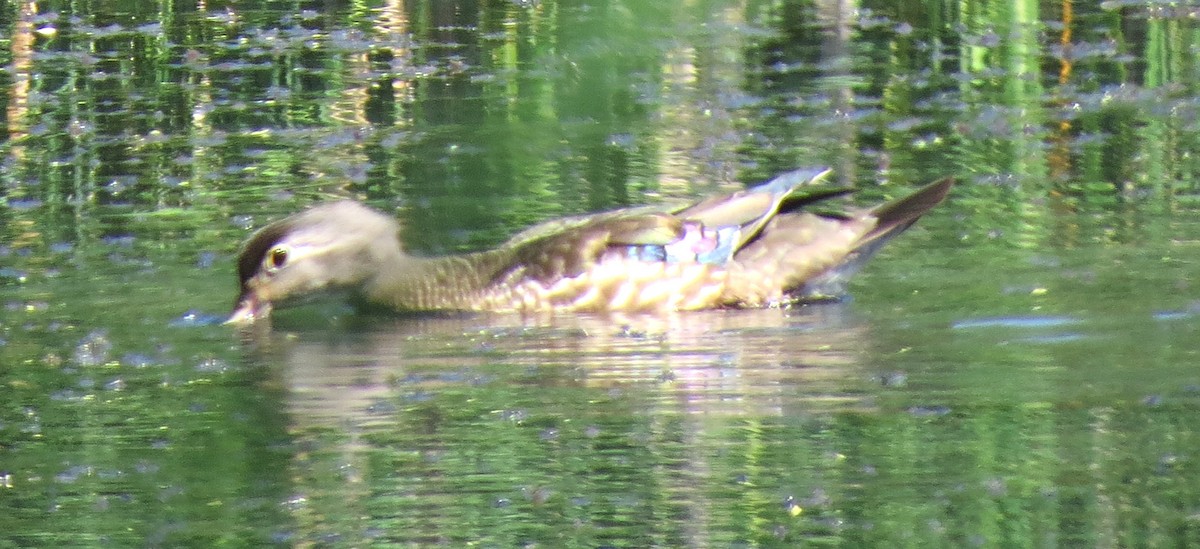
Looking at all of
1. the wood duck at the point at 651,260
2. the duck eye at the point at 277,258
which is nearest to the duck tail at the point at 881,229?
the wood duck at the point at 651,260

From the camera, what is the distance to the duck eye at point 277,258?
31.8 ft

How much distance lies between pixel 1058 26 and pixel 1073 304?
25.1 ft

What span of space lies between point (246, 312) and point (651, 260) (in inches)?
65.8

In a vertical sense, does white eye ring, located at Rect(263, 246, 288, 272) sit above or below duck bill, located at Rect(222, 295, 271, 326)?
above

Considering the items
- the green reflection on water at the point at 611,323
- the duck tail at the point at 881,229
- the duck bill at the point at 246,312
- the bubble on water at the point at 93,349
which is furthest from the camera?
the duck tail at the point at 881,229

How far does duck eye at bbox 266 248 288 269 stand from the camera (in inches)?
382

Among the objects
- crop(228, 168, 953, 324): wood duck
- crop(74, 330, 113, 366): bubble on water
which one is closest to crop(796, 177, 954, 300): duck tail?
crop(228, 168, 953, 324): wood duck

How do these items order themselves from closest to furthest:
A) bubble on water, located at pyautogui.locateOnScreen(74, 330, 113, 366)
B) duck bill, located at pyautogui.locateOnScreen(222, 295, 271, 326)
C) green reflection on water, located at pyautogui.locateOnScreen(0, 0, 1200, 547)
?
green reflection on water, located at pyautogui.locateOnScreen(0, 0, 1200, 547)
bubble on water, located at pyautogui.locateOnScreen(74, 330, 113, 366)
duck bill, located at pyautogui.locateOnScreen(222, 295, 271, 326)

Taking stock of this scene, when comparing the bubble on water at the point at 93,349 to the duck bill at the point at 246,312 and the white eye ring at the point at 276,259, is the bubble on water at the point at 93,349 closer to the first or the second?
the duck bill at the point at 246,312

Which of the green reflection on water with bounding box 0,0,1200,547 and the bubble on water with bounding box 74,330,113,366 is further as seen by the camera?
the bubble on water with bounding box 74,330,113,366

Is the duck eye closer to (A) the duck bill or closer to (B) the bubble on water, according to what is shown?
(A) the duck bill

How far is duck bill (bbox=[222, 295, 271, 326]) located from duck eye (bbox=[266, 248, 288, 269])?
16cm

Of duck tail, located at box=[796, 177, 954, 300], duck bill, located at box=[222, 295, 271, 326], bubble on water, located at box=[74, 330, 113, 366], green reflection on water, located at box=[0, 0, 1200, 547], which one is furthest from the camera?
duck tail, located at box=[796, 177, 954, 300]

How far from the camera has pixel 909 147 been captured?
12.3 metres
